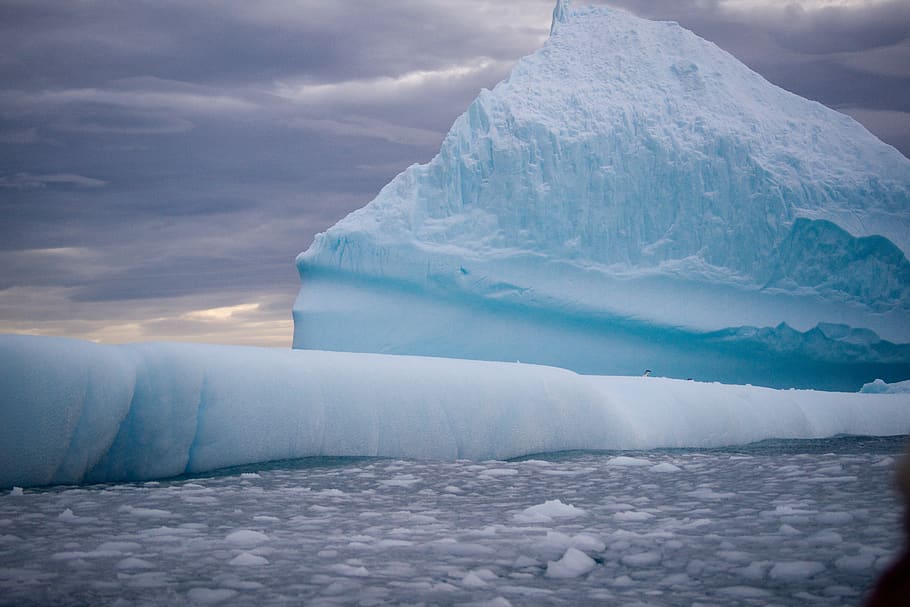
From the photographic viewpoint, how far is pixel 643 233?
1677 cm

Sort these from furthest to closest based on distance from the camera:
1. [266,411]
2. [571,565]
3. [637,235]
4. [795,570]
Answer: [637,235], [266,411], [571,565], [795,570]

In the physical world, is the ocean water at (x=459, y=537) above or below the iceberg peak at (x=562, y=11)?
below

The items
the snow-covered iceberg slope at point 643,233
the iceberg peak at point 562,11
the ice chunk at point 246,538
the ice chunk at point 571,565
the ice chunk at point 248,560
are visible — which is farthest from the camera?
the iceberg peak at point 562,11

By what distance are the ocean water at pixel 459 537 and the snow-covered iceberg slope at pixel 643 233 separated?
1102 cm

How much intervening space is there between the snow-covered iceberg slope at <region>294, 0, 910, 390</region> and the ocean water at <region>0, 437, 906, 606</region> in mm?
11021

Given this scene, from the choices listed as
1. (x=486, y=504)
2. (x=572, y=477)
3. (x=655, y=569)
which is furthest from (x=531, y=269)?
(x=655, y=569)

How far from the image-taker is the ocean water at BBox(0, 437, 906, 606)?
271cm

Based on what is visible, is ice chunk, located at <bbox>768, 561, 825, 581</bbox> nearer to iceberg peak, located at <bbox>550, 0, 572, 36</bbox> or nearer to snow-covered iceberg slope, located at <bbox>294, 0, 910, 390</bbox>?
snow-covered iceberg slope, located at <bbox>294, 0, 910, 390</bbox>

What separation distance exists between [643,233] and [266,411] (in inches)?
470

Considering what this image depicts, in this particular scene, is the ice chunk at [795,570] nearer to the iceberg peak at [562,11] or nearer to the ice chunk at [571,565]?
the ice chunk at [571,565]

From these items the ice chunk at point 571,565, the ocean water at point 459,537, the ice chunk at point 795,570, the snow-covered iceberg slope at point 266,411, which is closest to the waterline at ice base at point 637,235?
the snow-covered iceberg slope at point 266,411

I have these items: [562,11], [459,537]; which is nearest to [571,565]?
[459,537]

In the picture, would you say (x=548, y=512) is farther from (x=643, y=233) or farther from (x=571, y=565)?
(x=643, y=233)

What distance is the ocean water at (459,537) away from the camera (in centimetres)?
271
